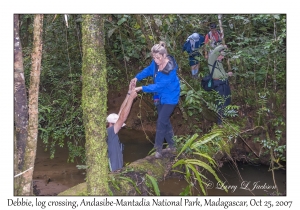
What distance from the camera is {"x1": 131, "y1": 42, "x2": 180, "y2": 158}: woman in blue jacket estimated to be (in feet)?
14.8

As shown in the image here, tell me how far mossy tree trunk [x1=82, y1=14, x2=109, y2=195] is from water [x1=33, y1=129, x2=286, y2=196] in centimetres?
209

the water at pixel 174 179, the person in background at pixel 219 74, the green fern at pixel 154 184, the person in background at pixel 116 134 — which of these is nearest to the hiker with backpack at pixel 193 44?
the person in background at pixel 219 74

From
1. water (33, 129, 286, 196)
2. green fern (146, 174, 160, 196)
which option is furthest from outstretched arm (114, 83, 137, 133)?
water (33, 129, 286, 196)

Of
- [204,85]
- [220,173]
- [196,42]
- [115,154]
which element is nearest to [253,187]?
[220,173]

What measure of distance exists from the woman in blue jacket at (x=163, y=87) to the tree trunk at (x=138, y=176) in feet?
0.51

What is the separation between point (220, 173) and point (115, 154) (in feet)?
8.66

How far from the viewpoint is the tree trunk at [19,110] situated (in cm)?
343

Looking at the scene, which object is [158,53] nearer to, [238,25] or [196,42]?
[196,42]

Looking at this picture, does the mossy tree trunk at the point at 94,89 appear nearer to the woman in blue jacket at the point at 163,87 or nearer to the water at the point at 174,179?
the woman in blue jacket at the point at 163,87

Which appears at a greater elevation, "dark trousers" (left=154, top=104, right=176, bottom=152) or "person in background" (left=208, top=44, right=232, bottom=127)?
"person in background" (left=208, top=44, right=232, bottom=127)

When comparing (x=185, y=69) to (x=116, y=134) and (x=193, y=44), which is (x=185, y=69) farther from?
(x=116, y=134)

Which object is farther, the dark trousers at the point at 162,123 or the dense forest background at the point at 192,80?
the dense forest background at the point at 192,80

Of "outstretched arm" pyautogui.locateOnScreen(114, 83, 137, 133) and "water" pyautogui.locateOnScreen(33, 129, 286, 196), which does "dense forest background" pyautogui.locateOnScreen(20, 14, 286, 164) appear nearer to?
"water" pyautogui.locateOnScreen(33, 129, 286, 196)

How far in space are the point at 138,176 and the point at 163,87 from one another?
1.21 metres
